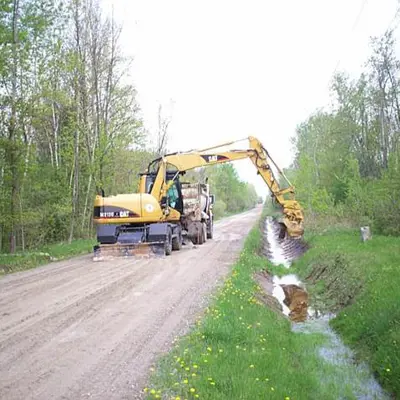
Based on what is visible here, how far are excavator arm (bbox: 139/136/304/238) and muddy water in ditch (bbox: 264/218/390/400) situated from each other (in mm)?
2872

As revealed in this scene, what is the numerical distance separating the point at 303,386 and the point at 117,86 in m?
23.5

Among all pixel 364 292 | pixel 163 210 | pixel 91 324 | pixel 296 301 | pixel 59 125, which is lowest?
pixel 296 301

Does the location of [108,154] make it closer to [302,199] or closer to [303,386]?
[302,199]

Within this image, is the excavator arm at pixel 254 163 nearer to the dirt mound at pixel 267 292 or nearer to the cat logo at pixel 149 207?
the cat logo at pixel 149 207

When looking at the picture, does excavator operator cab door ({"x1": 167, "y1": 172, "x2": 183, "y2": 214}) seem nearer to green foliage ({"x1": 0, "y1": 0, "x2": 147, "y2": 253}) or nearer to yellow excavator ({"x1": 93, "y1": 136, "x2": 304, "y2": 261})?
yellow excavator ({"x1": 93, "y1": 136, "x2": 304, "y2": 261})

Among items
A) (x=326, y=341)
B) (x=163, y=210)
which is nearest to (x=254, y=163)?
(x=163, y=210)

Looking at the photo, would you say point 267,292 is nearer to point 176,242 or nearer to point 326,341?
point 326,341

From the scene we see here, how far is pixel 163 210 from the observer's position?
1800 centimetres

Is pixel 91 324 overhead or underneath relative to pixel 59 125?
underneath

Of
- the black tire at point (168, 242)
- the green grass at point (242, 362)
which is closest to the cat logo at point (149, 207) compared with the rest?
the black tire at point (168, 242)

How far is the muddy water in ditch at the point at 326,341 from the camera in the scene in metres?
6.56

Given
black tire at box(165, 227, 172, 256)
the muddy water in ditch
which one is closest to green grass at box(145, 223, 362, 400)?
the muddy water in ditch

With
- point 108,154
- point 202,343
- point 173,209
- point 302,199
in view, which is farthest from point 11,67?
point 302,199

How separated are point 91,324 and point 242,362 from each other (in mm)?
2824
